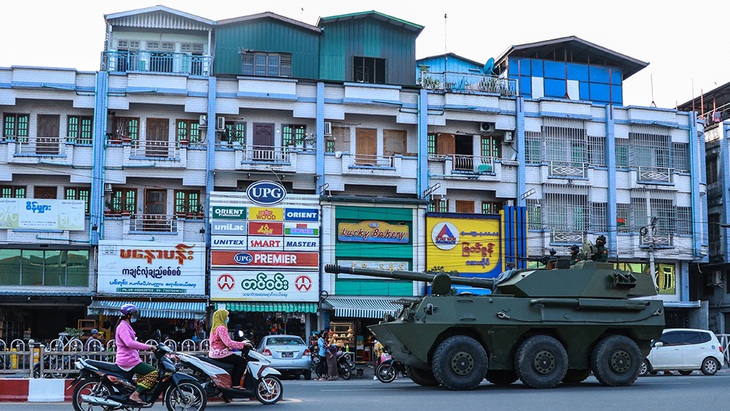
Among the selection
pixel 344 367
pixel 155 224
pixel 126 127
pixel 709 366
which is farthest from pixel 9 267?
pixel 709 366

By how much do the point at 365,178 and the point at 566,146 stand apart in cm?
882

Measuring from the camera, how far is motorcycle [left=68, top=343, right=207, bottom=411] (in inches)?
487

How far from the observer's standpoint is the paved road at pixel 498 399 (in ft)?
44.6

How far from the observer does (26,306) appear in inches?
1326

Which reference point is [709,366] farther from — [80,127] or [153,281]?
[80,127]

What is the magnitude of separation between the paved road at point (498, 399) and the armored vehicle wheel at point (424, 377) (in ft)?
3.62

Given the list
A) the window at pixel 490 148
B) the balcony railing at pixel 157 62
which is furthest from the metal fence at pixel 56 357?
the window at pixel 490 148

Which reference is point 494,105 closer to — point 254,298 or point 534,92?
point 534,92

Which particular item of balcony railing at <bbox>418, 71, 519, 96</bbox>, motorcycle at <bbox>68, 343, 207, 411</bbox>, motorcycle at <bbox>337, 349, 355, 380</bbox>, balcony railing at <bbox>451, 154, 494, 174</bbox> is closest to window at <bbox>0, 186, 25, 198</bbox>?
motorcycle at <bbox>337, 349, 355, 380</bbox>

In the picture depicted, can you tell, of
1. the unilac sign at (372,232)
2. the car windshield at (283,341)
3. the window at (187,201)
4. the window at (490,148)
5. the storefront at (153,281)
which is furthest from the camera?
the window at (490,148)

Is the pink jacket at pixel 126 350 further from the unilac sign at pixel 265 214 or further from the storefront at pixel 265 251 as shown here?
the unilac sign at pixel 265 214

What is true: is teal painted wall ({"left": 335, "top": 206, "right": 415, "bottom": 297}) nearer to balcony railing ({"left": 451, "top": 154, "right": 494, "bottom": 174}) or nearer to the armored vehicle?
balcony railing ({"left": 451, "top": 154, "right": 494, "bottom": 174})

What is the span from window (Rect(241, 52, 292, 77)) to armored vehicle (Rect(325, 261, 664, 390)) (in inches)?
770

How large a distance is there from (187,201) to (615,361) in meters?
20.9
